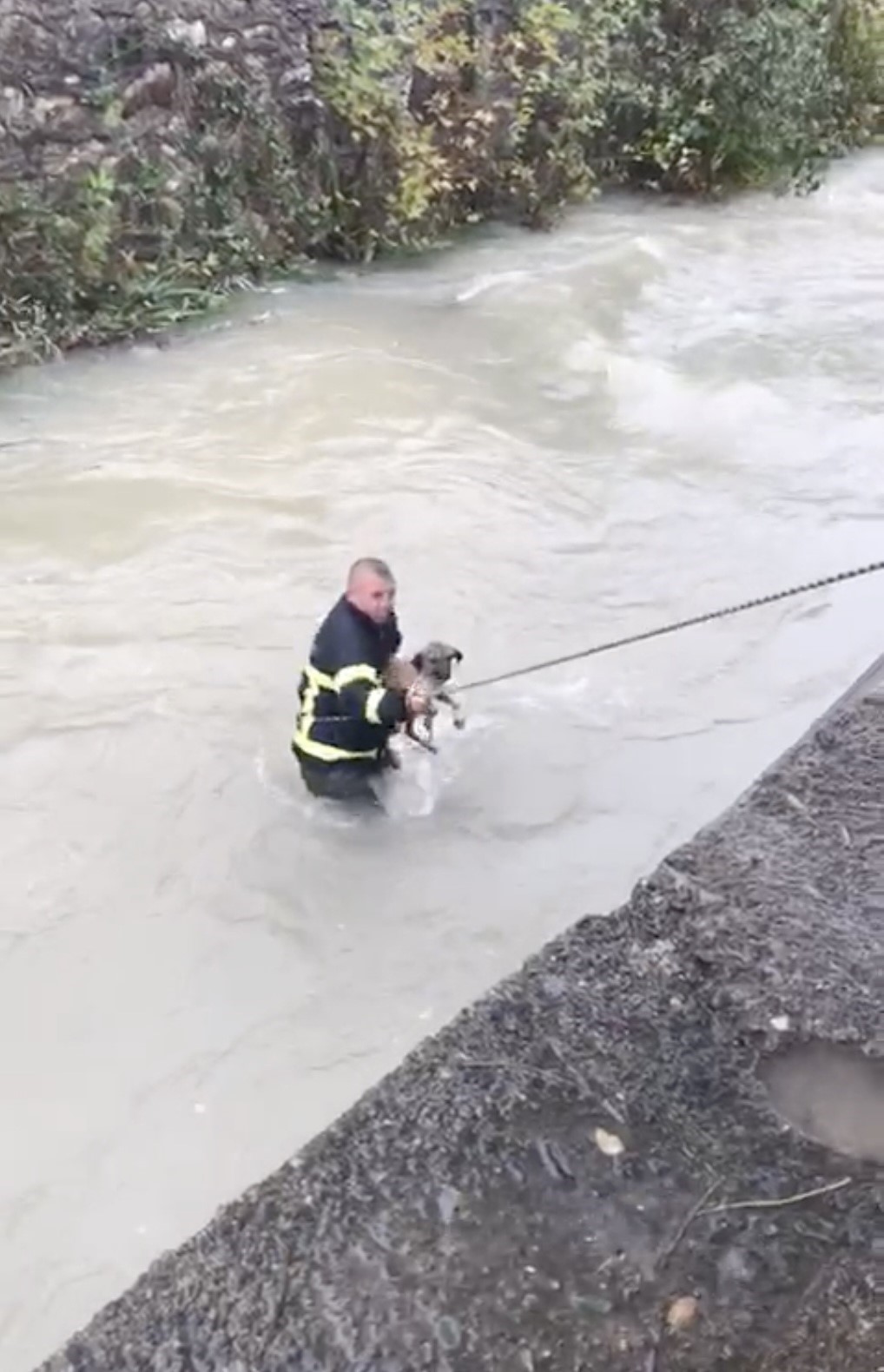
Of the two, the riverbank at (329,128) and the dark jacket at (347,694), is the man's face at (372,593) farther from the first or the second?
the riverbank at (329,128)

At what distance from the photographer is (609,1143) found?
275 centimetres

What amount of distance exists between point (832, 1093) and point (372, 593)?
3377 millimetres

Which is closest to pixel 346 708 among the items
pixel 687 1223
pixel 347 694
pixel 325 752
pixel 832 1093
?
pixel 347 694

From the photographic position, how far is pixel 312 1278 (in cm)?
247

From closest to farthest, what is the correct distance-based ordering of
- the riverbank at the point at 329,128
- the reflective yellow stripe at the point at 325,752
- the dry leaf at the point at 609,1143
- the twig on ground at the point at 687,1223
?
the twig on ground at the point at 687,1223 → the dry leaf at the point at 609,1143 → the reflective yellow stripe at the point at 325,752 → the riverbank at the point at 329,128

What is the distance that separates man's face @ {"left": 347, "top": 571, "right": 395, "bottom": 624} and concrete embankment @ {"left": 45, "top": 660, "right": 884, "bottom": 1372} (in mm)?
2764

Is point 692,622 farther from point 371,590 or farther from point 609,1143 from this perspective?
point 609,1143

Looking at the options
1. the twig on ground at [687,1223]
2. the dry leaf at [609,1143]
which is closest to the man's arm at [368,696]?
the dry leaf at [609,1143]

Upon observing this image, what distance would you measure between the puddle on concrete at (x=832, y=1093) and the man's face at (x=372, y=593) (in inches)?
129

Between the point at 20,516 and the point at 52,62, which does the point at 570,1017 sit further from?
the point at 52,62

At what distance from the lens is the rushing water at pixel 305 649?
207 inches

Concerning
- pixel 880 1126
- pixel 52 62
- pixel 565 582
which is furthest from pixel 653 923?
pixel 52 62

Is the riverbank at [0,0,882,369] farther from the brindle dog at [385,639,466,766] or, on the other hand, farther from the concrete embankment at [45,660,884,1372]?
the concrete embankment at [45,660,884,1372]

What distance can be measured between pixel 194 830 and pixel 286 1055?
138 centimetres
